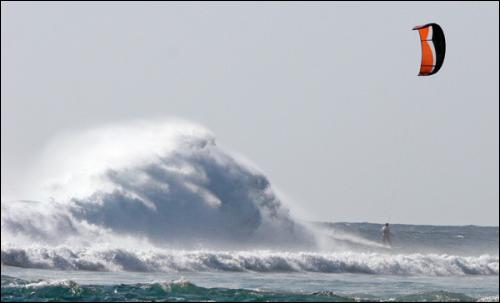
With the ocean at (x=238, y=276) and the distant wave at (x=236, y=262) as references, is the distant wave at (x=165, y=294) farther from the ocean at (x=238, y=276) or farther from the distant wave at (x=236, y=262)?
the distant wave at (x=236, y=262)

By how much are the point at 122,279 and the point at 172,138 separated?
1429 cm

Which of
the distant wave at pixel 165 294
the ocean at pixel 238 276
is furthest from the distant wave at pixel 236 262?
the distant wave at pixel 165 294

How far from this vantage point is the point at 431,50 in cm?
2959

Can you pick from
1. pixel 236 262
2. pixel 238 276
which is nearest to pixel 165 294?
pixel 238 276

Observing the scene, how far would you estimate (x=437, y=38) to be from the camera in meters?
28.1

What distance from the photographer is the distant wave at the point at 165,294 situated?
2125 centimetres

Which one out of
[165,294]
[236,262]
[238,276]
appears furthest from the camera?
[236,262]

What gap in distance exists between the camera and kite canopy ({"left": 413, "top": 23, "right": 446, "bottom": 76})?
91.8 ft

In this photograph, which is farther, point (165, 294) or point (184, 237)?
point (184, 237)

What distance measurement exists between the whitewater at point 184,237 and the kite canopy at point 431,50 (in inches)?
224

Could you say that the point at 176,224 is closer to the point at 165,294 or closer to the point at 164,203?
the point at 164,203

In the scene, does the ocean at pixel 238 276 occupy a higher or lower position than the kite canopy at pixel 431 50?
lower

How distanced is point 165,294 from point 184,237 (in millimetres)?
15683

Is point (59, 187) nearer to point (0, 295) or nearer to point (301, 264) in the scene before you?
point (301, 264)
